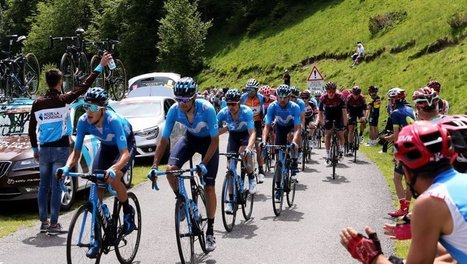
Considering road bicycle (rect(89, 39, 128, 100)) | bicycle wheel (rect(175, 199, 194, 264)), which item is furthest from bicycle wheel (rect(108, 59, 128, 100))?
bicycle wheel (rect(175, 199, 194, 264))

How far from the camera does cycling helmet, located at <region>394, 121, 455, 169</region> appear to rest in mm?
2867

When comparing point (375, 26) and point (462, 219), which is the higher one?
point (375, 26)

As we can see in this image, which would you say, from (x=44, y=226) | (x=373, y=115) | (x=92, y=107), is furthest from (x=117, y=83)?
(x=92, y=107)

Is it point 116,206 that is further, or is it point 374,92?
point 374,92

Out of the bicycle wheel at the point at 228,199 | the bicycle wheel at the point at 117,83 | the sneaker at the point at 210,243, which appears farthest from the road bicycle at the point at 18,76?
the sneaker at the point at 210,243

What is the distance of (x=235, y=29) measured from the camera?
56.9 metres

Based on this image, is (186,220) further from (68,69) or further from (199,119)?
(68,69)

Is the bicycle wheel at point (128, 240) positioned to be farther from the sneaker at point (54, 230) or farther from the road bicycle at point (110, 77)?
the road bicycle at point (110, 77)

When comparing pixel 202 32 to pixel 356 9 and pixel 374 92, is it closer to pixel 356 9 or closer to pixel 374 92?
pixel 356 9

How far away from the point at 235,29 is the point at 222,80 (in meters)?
12.0

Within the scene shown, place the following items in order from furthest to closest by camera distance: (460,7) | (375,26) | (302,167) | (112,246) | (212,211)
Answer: (375,26), (460,7), (302,167), (212,211), (112,246)

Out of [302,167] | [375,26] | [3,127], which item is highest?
[375,26]

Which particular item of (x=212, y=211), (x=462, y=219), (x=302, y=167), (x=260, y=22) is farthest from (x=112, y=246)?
(x=260, y=22)

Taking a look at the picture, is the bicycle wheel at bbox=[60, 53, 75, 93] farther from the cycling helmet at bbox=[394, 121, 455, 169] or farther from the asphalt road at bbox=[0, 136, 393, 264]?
the cycling helmet at bbox=[394, 121, 455, 169]
